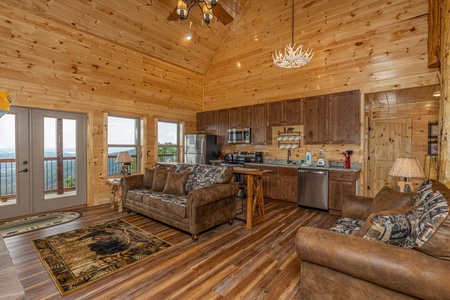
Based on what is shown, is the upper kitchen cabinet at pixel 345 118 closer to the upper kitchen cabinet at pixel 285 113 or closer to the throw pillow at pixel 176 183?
the upper kitchen cabinet at pixel 285 113

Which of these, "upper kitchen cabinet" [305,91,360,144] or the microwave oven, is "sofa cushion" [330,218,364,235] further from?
the microwave oven

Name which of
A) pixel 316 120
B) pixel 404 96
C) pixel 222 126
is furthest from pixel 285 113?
pixel 404 96

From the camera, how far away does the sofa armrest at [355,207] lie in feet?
8.71

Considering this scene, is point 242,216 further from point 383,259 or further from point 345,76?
point 345,76

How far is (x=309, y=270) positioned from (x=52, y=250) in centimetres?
311

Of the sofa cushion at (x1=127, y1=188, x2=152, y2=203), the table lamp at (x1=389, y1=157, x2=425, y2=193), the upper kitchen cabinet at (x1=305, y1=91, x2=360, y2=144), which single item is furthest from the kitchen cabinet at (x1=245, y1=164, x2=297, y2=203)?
the sofa cushion at (x1=127, y1=188, x2=152, y2=203)

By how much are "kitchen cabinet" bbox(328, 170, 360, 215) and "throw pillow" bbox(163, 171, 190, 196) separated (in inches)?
113

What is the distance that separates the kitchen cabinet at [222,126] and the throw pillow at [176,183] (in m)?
2.82

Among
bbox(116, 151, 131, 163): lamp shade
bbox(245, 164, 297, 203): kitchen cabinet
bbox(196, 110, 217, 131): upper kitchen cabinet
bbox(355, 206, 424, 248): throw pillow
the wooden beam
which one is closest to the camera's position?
bbox(355, 206, 424, 248): throw pillow

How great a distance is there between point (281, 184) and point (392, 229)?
12.1 feet

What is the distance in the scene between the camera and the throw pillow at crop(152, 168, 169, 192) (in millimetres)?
4254

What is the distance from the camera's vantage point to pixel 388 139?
5984mm

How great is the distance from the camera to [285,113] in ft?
17.7

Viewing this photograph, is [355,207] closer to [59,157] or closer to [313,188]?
[313,188]
